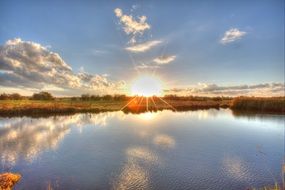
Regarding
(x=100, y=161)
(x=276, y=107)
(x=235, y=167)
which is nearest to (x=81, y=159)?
(x=100, y=161)

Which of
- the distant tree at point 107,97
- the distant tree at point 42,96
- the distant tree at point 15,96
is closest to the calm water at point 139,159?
the distant tree at point 42,96

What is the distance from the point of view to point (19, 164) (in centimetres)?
1524

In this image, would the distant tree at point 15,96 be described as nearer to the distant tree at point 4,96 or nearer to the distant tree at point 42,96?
the distant tree at point 4,96

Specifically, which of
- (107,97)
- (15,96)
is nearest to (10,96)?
(15,96)

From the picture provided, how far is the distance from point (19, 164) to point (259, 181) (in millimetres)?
15905

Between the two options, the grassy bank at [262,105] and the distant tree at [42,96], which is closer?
the grassy bank at [262,105]

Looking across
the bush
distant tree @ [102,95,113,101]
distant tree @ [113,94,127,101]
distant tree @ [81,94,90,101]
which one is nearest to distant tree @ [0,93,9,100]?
the bush

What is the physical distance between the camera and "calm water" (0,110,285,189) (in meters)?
12.8

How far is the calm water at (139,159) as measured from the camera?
41.9 feet

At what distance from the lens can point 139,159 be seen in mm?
16734

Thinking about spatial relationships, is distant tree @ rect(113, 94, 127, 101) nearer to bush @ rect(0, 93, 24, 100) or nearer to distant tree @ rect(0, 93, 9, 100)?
bush @ rect(0, 93, 24, 100)

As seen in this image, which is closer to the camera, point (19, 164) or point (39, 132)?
point (19, 164)

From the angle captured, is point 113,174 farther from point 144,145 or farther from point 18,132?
point 18,132

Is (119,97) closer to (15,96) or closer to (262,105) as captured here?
(15,96)
